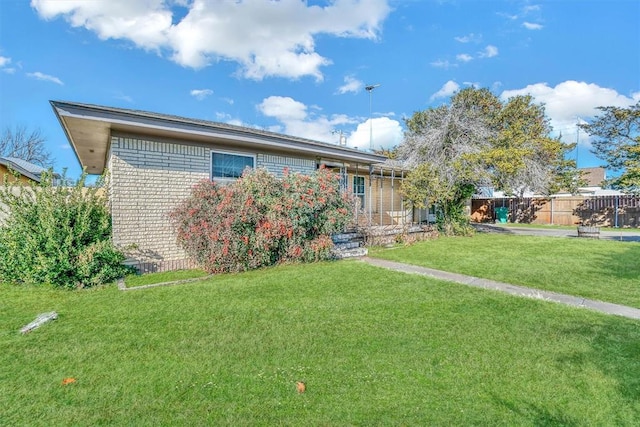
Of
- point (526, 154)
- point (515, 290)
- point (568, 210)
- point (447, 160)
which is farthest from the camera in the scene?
point (568, 210)

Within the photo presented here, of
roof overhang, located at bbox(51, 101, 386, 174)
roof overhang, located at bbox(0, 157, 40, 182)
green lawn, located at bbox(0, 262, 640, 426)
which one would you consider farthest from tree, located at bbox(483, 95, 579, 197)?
roof overhang, located at bbox(0, 157, 40, 182)

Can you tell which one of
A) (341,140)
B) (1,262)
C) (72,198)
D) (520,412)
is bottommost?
(520,412)

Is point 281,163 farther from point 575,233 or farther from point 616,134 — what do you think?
point 616,134

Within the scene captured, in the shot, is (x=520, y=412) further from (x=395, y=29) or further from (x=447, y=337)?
(x=395, y=29)

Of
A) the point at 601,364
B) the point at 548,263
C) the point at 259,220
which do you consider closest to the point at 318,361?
the point at 601,364

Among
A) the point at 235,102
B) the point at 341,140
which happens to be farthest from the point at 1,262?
the point at 235,102

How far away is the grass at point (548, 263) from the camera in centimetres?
616

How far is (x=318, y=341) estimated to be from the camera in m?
3.69

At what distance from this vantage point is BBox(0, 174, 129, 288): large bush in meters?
6.16

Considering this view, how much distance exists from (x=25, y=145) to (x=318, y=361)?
3559 cm

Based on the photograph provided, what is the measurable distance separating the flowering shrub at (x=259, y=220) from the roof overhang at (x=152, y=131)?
4.93ft

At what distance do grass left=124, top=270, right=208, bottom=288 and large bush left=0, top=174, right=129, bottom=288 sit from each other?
464 millimetres

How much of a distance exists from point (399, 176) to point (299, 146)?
8740 millimetres

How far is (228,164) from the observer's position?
942 cm
